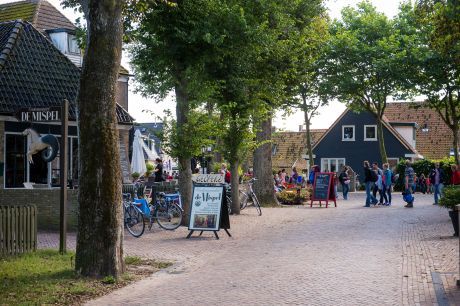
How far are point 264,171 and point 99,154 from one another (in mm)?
17117

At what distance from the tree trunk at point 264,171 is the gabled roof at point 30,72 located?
8.05 metres

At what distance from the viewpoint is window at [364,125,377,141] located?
2339 inches

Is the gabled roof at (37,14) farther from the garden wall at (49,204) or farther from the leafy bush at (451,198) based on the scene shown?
the leafy bush at (451,198)

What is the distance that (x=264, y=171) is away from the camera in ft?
86.8

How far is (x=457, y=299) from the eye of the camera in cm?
836

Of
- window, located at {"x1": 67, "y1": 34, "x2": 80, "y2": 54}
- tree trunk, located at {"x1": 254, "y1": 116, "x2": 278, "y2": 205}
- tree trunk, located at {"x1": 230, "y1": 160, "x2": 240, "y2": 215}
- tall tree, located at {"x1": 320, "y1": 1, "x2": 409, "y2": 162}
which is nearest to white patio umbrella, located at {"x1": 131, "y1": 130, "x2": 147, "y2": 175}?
tree trunk, located at {"x1": 254, "y1": 116, "x2": 278, "y2": 205}

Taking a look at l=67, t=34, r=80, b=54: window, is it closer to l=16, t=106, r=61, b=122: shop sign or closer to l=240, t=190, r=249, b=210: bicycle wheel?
l=240, t=190, r=249, b=210: bicycle wheel

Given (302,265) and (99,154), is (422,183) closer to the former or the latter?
(302,265)

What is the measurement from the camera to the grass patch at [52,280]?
836 centimetres

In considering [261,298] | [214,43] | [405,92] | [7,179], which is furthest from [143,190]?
[405,92]

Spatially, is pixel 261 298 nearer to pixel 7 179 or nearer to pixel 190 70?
pixel 190 70

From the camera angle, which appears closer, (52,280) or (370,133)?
(52,280)

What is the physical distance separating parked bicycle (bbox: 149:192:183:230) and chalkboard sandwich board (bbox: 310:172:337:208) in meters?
10.4

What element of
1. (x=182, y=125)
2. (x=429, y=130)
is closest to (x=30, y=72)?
(x=182, y=125)
